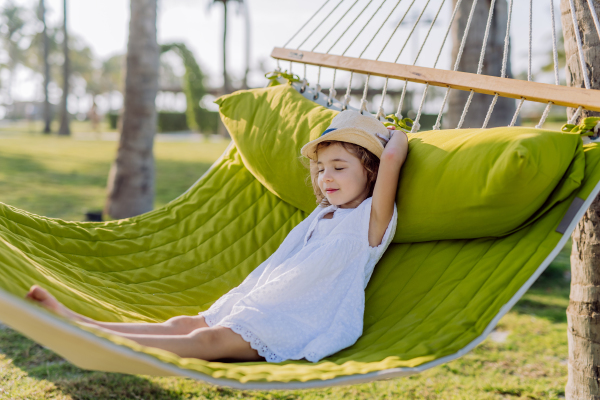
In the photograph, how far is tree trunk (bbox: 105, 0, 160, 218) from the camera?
3.64 m

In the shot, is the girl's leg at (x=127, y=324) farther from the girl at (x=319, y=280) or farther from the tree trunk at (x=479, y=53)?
the tree trunk at (x=479, y=53)

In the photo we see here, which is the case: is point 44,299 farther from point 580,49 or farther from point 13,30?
point 13,30

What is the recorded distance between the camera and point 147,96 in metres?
3.71

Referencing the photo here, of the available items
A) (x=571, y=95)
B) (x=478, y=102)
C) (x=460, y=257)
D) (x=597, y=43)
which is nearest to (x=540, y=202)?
(x=460, y=257)

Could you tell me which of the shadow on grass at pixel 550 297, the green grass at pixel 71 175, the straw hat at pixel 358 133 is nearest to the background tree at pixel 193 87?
the green grass at pixel 71 175

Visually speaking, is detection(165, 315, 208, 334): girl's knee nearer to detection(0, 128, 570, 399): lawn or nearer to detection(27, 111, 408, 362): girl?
detection(27, 111, 408, 362): girl

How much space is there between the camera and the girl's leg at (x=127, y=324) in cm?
106

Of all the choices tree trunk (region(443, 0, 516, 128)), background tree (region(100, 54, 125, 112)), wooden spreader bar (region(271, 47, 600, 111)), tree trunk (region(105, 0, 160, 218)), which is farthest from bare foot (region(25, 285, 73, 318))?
background tree (region(100, 54, 125, 112))

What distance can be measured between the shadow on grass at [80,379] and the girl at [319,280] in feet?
2.17

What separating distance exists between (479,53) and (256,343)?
2.10 m

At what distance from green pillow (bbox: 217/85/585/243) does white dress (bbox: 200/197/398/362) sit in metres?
0.11

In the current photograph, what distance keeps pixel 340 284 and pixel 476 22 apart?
76.9 inches

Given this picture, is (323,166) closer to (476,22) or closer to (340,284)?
(340,284)

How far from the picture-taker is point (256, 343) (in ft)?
3.84
